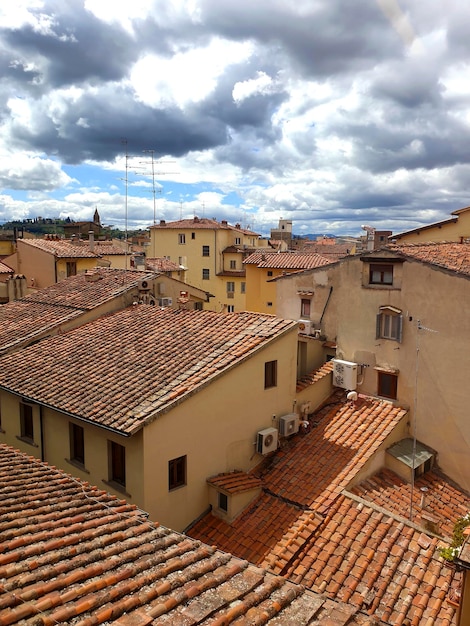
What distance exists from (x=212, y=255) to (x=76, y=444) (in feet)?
132

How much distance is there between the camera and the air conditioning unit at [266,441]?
12.7 meters

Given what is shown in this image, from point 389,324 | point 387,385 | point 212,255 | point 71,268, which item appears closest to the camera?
point 389,324

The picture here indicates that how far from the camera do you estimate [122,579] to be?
198 inches

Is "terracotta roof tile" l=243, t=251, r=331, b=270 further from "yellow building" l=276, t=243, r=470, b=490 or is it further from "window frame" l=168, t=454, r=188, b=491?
"window frame" l=168, t=454, r=188, b=491

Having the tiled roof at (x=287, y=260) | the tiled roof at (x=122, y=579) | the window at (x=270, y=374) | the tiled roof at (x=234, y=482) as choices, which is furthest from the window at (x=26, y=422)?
the tiled roof at (x=287, y=260)

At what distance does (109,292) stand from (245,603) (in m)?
15.3

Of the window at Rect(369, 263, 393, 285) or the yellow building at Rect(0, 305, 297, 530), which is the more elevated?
the window at Rect(369, 263, 393, 285)

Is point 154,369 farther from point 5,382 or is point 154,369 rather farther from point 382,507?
point 382,507

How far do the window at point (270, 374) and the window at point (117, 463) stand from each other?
417 centimetres

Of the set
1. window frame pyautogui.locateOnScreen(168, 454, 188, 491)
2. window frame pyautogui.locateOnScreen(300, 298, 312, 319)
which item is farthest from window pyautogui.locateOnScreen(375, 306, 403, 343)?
window frame pyautogui.locateOnScreen(168, 454, 188, 491)

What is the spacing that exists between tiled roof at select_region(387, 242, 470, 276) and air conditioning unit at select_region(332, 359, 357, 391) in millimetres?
3999

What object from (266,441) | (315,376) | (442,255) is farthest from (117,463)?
(442,255)

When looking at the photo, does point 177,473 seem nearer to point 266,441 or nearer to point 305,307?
point 266,441

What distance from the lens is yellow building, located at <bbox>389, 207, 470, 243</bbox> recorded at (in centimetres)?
2430
